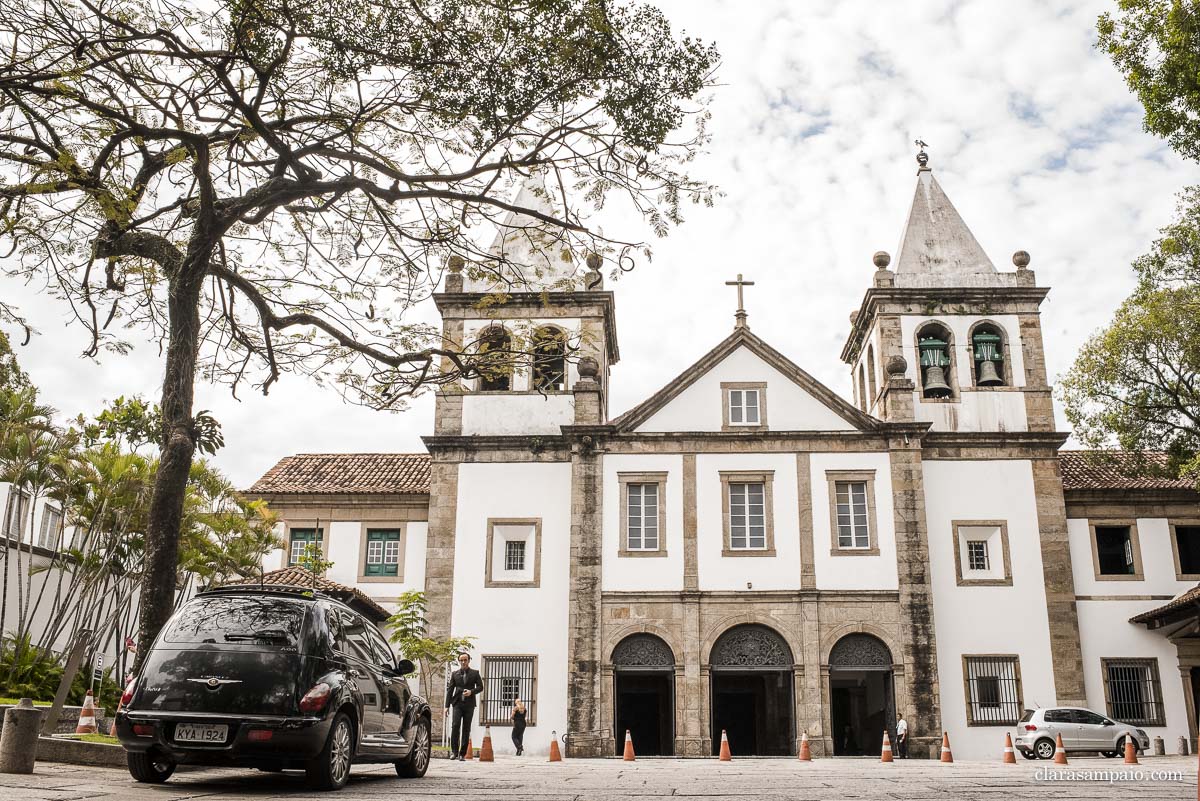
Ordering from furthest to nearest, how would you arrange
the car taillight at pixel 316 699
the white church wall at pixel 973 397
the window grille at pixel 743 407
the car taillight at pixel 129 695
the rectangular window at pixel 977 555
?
the white church wall at pixel 973 397, the window grille at pixel 743 407, the rectangular window at pixel 977 555, the car taillight at pixel 129 695, the car taillight at pixel 316 699

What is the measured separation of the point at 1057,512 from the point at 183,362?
22734mm

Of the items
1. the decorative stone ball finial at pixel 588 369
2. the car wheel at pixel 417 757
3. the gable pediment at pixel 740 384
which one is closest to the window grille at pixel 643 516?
the gable pediment at pixel 740 384

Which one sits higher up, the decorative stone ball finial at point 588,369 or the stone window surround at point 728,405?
the decorative stone ball finial at point 588,369

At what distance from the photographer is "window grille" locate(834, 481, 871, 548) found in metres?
26.8

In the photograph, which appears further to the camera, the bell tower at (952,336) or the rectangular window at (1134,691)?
the bell tower at (952,336)

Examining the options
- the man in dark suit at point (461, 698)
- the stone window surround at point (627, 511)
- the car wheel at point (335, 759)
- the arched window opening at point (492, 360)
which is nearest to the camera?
the car wheel at point (335, 759)

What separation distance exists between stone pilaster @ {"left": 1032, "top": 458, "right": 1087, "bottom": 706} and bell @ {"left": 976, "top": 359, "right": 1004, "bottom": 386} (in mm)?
2372

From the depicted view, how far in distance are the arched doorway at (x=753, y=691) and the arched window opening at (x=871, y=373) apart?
26.8ft

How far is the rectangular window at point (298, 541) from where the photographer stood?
1160 inches

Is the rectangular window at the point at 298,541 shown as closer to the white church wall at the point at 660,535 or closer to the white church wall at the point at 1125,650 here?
the white church wall at the point at 660,535

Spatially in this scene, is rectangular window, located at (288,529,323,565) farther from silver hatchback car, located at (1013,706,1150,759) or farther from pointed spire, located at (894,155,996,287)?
silver hatchback car, located at (1013,706,1150,759)

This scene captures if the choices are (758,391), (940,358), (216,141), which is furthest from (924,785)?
(940,358)

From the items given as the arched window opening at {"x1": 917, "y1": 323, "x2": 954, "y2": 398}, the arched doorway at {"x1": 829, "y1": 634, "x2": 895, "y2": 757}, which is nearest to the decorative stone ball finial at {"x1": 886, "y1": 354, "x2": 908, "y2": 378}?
the arched window opening at {"x1": 917, "y1": 323, "x2": 954, "y2": 398}

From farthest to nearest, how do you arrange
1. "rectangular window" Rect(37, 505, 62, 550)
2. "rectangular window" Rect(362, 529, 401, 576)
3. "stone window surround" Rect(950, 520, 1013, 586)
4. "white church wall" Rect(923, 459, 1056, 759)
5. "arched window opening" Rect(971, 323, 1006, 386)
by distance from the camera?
1. "rectangular window" Rect(362, 529, 401, 576)
2. "arched window opening" Rect(971, 323, 1006, 386)
3. "rectangular window" Rect(37, 505, 62, 550)
4. "stone window surround" Rect(950, 520, 1013, 586)
5. "white church wall" Rect(923, 459, 1056, 759)
